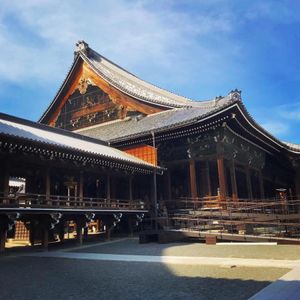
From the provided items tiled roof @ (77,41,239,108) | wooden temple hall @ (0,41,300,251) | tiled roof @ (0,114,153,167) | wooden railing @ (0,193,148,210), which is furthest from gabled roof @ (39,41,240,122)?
wooden railing @ (0,193,148,210)

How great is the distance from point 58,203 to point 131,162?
5561 millimetres

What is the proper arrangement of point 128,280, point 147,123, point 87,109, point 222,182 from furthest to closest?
point 87,109 < point 147,123 < point 222,182 < point 128,280

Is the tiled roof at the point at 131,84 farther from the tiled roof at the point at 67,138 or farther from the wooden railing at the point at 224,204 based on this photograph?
the wooden railing at the point at 224,204

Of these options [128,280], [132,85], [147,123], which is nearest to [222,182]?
[147,123]

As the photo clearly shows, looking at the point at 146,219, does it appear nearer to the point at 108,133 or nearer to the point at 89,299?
the point at 108,133

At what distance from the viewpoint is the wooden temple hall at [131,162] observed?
1792 cm

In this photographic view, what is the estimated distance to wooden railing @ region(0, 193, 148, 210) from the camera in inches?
620

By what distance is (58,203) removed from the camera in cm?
1744

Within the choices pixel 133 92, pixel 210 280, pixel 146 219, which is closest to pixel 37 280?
pixel 210 280

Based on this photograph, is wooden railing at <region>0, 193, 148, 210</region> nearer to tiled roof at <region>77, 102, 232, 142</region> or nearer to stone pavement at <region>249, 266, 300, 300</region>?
tiled roof at <region>77, 102, 232, 142</region>

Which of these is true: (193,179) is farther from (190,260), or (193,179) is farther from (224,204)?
(190,260)

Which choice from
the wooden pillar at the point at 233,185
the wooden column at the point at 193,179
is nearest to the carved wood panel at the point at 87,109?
the wooden column at the point at 193,179

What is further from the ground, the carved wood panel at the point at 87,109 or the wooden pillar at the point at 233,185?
the carved wood panel at the point at 87,109

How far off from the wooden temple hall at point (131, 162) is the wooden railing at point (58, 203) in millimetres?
65
